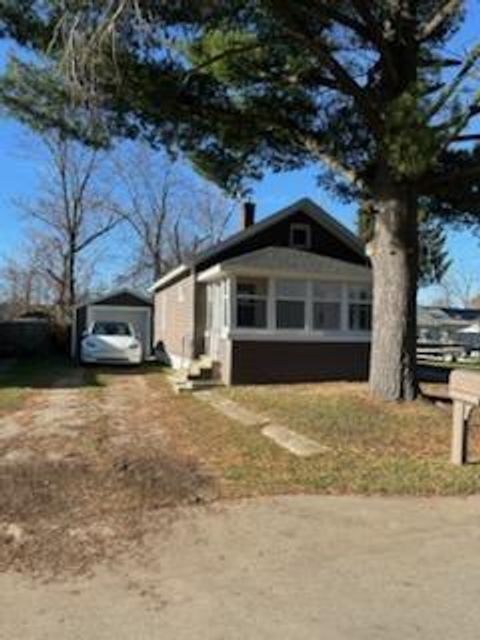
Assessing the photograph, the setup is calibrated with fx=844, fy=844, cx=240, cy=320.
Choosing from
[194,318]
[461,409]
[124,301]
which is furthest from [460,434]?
[124,301]

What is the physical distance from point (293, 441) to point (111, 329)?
18.5 metres

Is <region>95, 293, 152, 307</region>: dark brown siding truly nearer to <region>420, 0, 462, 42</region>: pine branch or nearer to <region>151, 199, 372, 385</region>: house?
<region>151, 199, 372, 385</region>: house

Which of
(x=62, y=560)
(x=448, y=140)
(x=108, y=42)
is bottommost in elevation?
(x=62, y=560)

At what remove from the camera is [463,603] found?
5.05m

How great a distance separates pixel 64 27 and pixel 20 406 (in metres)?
7.27

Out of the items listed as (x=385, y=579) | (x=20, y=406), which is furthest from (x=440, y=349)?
(x=385, y=579)

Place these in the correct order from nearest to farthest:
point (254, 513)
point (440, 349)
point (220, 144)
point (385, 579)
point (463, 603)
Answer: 1. point (463, 603)
2. point (385, 579)
3. point (254, 513)
4. point (220, 144)
5. point (440, 349)

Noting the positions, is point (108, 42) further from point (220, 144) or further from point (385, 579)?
point (385, 579)

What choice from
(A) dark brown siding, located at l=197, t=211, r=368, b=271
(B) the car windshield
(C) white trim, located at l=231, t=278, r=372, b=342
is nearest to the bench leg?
(C) white trim, located at l=231, t=278, r=372, b=342

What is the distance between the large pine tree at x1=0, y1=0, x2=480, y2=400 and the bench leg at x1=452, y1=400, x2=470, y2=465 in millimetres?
4078

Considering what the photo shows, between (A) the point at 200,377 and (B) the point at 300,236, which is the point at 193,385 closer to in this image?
(A) the point at 200,377

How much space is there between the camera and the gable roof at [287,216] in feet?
80.3

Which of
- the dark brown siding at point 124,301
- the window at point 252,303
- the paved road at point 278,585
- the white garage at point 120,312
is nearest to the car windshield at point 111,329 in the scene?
the white garage at point 120,312

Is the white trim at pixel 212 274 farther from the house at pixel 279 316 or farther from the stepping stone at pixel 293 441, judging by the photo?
the stepping stone at pixel 293 441
